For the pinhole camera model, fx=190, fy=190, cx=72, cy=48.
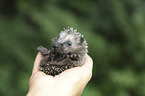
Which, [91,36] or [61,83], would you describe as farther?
[91,36]

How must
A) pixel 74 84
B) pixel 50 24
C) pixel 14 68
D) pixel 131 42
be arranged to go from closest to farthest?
pixel 74 84, pixel 14 68, pixel 50 24, pixel 131 42

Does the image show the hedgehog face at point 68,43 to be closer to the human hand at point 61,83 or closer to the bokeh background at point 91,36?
the human hand at point 61,83

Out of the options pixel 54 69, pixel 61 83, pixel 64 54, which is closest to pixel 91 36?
pixel 64 54

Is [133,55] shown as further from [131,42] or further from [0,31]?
[0,31]

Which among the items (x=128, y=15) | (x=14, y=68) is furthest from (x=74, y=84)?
(x=128, y=15)

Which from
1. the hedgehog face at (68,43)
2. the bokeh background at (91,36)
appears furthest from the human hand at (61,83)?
the bokeh background at (91,36)

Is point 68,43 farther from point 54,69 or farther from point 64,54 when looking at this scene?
point 54,69
